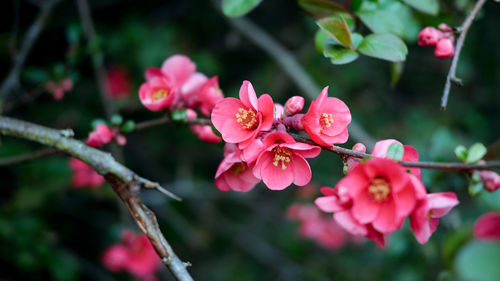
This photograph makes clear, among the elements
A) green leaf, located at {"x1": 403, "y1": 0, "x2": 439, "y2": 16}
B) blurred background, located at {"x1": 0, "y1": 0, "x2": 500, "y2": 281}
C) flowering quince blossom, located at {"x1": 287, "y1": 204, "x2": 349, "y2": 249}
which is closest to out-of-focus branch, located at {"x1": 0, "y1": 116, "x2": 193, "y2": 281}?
blurred background, located at {"x1": 0, "y1": 0, "x2": 500, "y2": 281}

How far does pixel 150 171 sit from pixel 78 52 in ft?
3.79

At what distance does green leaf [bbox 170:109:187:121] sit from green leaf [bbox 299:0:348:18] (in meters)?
0.50

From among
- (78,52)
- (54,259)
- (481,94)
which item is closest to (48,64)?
(78,52)

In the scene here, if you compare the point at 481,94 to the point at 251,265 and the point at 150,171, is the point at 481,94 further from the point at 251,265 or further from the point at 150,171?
the point at 150,171

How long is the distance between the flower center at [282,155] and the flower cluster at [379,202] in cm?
13

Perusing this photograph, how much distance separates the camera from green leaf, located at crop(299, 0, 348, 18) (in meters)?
1.17

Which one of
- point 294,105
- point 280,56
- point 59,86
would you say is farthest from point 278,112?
point 59,86

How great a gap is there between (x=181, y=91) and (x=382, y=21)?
0.64 meters

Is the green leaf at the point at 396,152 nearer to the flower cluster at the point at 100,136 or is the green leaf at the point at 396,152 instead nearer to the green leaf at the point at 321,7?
the green leaf at the point at 321,7

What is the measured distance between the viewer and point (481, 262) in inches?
24.8

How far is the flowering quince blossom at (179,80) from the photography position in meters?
1.11

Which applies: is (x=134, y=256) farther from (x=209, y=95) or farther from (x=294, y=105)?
(x=294, y=105)

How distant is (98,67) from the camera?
6.18 feet

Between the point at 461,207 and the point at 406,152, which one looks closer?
the point at 406,152
